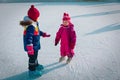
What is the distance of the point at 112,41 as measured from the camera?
693 centimetres

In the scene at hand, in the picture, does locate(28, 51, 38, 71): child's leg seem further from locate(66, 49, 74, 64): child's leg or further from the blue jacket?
locate(66, 49, 74, 64): child's leg

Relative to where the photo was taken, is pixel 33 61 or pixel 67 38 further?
pixel 67 38

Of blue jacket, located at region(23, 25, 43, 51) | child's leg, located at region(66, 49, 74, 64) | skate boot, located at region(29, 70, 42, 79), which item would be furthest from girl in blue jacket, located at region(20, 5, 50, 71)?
child's leg, located at region(66, 49, 74, 64)

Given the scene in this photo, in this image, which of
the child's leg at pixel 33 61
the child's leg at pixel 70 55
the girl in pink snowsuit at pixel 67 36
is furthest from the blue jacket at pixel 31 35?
the child's leg at pixel 70 55

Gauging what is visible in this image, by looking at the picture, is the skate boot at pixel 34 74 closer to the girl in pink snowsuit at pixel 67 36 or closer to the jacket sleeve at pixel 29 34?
the jacket sleeve at pixel 29 34

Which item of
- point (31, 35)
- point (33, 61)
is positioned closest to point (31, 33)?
point (31, 35)

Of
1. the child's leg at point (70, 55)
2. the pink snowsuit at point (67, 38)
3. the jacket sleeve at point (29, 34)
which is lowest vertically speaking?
the child's leg at point (70, 55)

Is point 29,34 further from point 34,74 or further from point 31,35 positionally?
point 34,74

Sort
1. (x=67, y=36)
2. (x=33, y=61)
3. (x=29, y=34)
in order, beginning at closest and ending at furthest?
(x=29, y=34), (x=33, y=61), (x=67, y=36)

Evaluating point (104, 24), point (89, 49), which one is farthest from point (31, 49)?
point (104, 24)

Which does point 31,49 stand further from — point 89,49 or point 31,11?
point 89,49

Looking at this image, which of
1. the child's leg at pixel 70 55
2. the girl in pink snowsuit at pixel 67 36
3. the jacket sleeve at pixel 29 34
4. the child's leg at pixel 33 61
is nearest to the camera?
the jacket sleeve at pixel 29 34

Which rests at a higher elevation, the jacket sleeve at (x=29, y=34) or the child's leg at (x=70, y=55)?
the jacket sleeve at (x=29, y=34)

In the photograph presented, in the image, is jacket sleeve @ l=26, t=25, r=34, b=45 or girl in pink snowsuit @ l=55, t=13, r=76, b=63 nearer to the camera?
jacket sleeve @ l=26, t=25, r=34, b=45
